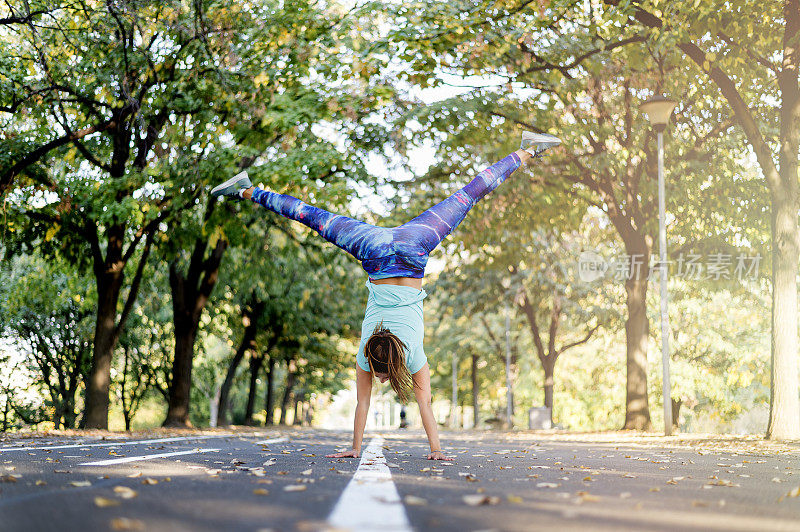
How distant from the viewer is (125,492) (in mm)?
3986

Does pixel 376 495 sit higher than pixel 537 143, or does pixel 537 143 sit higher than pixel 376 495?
pixel 537 143

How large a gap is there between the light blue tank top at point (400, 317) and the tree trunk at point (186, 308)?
12719mm

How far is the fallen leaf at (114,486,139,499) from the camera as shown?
3863 millimetres

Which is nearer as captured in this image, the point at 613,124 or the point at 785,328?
the point at 785,328

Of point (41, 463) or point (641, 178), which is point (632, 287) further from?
point (41, 463)

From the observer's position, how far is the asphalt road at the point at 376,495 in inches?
127

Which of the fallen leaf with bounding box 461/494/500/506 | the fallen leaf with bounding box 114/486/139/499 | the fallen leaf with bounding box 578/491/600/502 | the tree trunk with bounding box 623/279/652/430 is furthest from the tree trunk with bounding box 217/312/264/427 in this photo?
the fallen leaf with bounding box 461/494/500/506

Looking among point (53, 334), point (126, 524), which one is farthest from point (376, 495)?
point (53, 334)

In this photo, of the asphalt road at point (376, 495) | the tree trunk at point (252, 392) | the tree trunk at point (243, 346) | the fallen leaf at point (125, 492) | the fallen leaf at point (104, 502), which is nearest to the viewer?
the asphalt road at point (376, 495)

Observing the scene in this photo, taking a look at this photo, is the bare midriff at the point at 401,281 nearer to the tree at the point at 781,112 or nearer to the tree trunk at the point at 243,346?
the tree at the point at 781,112

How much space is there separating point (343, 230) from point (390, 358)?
1387 millimetres

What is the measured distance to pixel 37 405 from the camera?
30.9 meters

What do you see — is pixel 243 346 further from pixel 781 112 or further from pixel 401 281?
pixel 401 281

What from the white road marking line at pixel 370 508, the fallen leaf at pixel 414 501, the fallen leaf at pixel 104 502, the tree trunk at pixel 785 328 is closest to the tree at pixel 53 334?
the tree trunk at pixel 785 328
